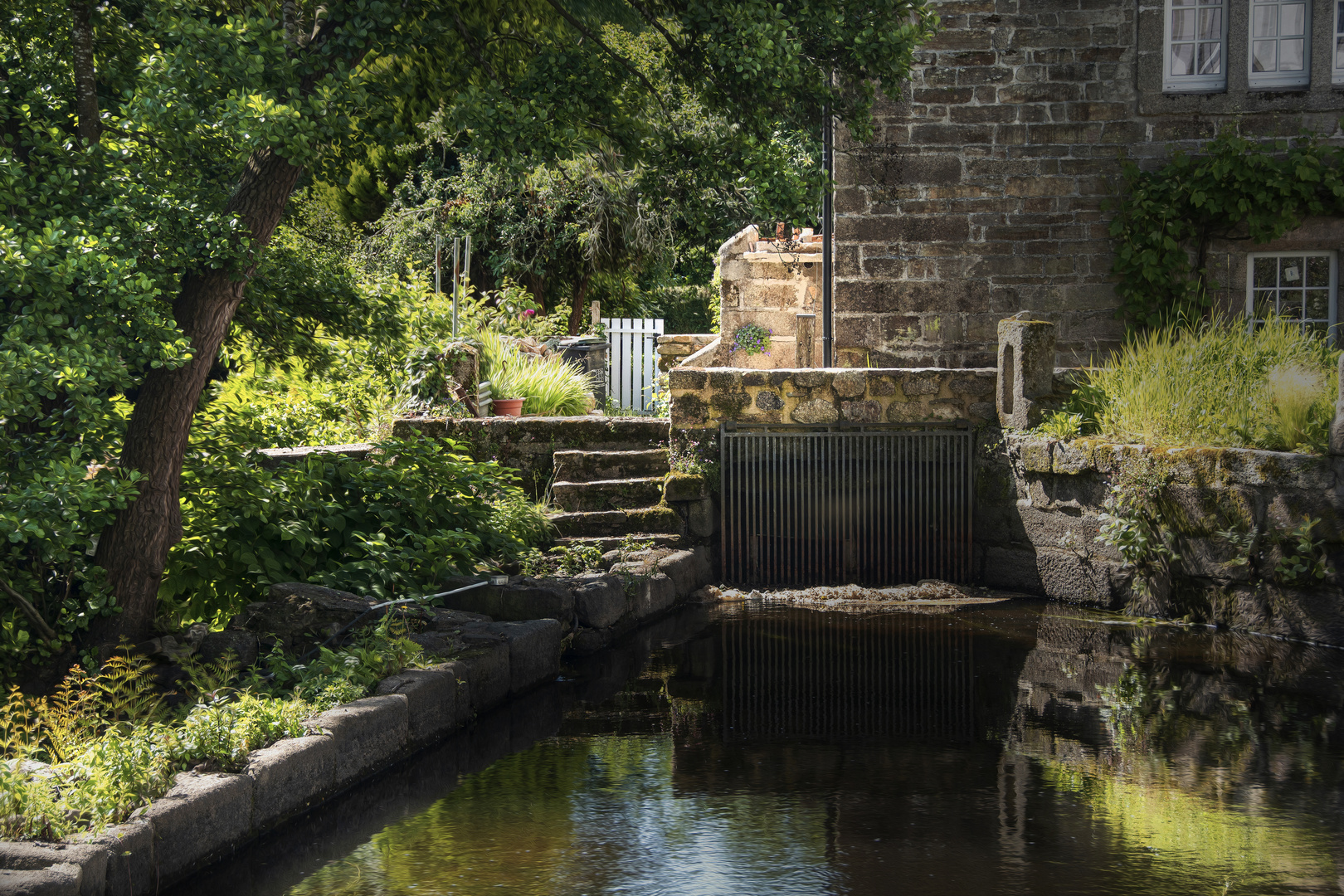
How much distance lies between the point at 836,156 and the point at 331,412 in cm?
492

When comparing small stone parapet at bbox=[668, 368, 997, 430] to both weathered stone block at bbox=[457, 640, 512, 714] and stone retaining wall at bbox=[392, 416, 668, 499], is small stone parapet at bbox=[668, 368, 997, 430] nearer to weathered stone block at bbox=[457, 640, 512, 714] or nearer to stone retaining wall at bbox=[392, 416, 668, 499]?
stone retaining wall at bbox=[392, 416, 668, 499]

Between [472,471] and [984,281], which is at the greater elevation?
[984,281]

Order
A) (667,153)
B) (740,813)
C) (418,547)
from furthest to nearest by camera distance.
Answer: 1. (667,153)
2. (418,547)
3. (740,813)

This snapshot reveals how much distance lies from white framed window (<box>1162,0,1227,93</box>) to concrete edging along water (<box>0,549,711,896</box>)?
22.5ft

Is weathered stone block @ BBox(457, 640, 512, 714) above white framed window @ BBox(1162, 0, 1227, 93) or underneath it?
underneath

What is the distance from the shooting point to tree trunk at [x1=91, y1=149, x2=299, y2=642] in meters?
6.05

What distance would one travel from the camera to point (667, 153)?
816 cm

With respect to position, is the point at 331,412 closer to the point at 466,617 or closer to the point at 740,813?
the point at 466,617

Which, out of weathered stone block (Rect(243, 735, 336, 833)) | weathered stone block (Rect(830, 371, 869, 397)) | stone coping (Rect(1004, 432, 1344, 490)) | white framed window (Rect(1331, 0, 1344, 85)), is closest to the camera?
weathered stone block (Rect(243, 735, 336, 833))

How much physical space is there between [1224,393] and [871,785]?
15.3 feet

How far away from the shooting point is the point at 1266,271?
11.4 metres

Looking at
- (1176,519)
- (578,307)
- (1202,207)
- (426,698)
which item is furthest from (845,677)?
(578,307)

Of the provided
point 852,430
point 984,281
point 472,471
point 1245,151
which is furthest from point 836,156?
point 472,471

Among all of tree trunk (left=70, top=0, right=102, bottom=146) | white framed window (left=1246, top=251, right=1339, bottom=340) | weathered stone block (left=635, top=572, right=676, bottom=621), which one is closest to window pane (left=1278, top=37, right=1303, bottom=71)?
white framed window (left=1246, top=251, right=1339, bottom=340)
